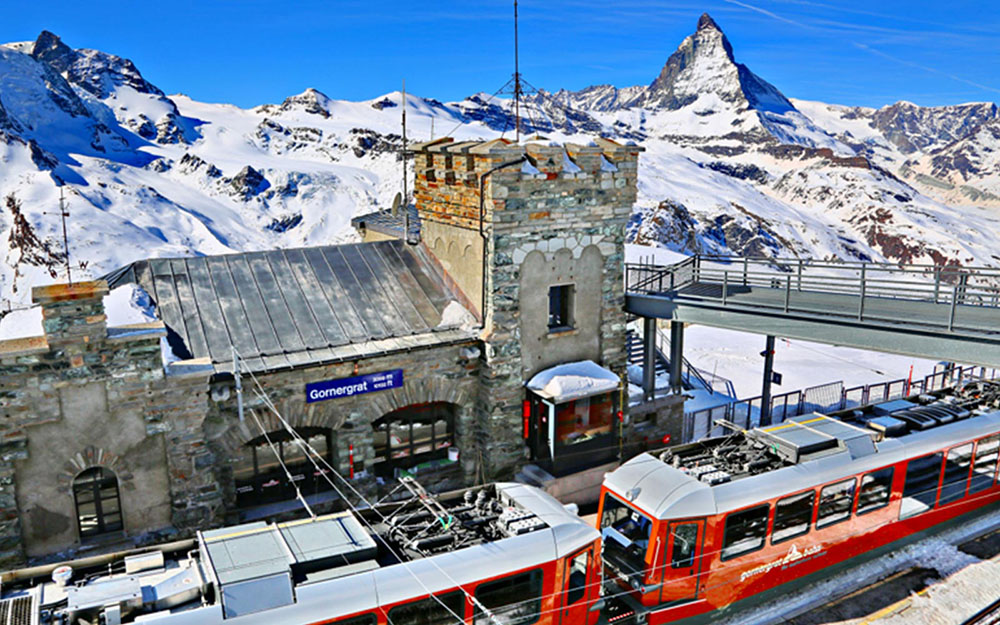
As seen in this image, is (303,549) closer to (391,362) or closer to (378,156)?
(391,362)

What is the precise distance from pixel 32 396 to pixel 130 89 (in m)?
139

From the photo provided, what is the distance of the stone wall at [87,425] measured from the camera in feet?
41.9

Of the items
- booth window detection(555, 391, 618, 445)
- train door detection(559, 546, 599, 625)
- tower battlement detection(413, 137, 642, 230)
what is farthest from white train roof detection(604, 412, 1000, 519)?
tower battlement detection(413, 137, 642, 230)

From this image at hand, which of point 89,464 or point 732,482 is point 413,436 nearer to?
point 89,464

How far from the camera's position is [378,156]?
339ft

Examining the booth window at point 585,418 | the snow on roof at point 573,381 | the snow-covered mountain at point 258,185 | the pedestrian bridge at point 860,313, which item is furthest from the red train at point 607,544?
the snow-covered mountain at point 258,185

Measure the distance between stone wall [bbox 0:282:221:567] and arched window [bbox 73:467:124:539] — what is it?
0.72 feet

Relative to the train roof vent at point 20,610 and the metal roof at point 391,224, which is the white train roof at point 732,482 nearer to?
the train roof vent at point 20,610

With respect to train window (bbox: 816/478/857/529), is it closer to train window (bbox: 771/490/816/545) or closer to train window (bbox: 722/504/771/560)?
train window (bbox: 771/490/816/545)

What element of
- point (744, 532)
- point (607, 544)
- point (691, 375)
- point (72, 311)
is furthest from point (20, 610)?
point (691, 375)

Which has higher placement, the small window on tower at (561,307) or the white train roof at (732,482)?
the small window on tower at (561,307)

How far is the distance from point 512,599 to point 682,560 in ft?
11.7

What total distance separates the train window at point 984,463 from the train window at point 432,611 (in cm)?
1307

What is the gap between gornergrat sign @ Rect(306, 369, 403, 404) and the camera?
1551 cm
